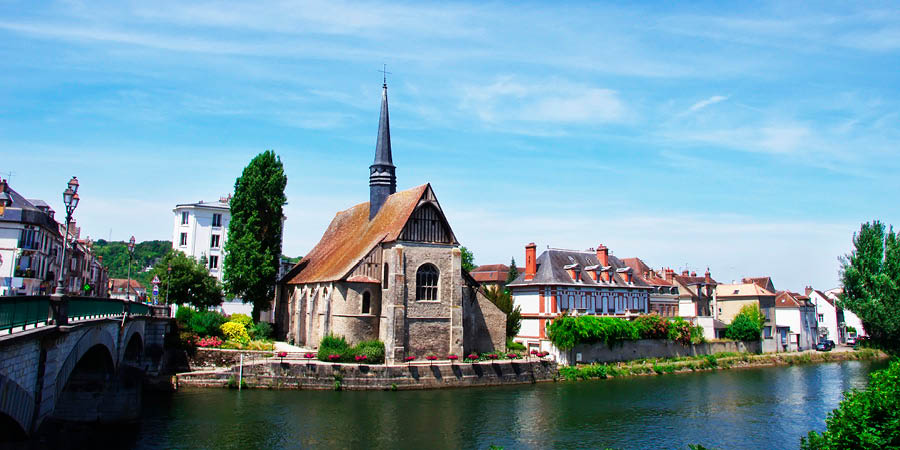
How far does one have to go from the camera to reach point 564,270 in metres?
50.9

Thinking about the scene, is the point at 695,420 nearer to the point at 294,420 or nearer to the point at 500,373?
the point at 500,373

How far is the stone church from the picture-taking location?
38375 mm

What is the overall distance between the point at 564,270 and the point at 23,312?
141ft

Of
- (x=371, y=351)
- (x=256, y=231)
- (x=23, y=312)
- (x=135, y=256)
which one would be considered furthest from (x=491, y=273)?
(x=135, y=256)

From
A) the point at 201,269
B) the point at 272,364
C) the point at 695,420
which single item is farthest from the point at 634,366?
the point at 201,269

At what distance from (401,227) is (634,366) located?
69.0 feet

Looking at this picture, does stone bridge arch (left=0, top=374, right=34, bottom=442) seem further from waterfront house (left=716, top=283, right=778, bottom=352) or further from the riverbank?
waterfront house (left=716, top=283, right=778, bottom=352)

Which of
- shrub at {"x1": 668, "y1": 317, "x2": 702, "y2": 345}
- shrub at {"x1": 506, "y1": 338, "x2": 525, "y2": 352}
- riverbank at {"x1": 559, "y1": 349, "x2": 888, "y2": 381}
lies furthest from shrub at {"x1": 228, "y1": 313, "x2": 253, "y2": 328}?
shrub at {"x1": 668, "y1": 317, "x2": 702, "y2": 345}

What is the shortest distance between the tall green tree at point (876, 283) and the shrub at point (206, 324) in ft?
166

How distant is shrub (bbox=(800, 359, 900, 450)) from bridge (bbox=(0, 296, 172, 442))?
17.7 meters

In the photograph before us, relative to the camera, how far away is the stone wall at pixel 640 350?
4456cm

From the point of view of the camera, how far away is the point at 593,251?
184 ft

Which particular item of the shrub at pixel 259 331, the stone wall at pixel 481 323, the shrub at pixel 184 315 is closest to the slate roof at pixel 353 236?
the shrub at pixel 259 331

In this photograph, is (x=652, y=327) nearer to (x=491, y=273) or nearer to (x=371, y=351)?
(x=371, y=351)
